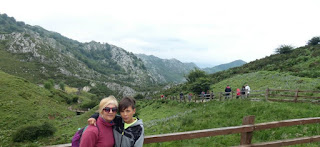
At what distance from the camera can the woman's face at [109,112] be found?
2.51 metres

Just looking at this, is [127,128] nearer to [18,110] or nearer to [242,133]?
[242,133]

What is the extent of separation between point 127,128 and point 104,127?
0.34 metres

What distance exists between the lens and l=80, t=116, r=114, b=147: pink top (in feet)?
7.43

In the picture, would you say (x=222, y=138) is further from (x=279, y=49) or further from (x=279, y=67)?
(x=279, y=49)

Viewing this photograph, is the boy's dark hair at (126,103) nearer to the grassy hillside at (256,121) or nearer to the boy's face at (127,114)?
the boy's face at (127,114)

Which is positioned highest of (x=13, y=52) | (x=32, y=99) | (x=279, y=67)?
(x=13, y=52)

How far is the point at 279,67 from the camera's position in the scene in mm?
32594

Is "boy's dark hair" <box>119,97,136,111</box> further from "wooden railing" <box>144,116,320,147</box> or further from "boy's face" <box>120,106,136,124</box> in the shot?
"wooden railing" <box>144,116,320,147</box>

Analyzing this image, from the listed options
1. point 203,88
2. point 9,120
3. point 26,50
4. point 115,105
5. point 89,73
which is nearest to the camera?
point 115,105

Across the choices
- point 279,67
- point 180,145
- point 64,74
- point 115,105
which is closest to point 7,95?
point 180,145

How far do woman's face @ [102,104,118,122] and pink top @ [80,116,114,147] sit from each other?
0.18ft

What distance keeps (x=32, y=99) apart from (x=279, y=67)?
53713 millimetres

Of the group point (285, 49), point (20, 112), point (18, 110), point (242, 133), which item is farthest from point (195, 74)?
point (242, 133)

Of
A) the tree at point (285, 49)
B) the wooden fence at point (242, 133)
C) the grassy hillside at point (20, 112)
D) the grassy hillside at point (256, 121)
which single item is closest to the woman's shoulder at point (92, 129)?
the wooden fence at point (242, 133)
